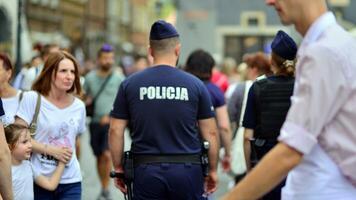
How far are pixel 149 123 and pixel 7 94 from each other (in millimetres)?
1911

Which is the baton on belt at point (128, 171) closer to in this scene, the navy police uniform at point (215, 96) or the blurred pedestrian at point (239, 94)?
the navy police uniform at point (215, 96)

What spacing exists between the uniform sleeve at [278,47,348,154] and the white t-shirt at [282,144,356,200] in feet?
0.49

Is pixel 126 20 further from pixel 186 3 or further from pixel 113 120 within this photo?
pixel 113 120

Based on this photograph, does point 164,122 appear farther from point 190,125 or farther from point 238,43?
point 238,43

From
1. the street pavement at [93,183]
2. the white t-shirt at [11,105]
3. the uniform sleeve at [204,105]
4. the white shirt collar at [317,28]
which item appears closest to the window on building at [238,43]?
the street pavement at [93,183]

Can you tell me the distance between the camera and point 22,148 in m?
5.55

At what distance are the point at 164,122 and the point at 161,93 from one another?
195 millimetres

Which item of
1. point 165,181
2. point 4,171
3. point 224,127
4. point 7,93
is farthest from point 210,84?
point 4,171

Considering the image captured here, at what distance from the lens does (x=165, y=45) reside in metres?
5.57

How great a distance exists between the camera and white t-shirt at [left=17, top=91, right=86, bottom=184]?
608cm

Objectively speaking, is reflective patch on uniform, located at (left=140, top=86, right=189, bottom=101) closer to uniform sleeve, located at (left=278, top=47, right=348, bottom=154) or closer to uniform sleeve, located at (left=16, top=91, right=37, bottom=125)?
uniform sleeve, located at (left=16, top=91, right=37, bottom=125)

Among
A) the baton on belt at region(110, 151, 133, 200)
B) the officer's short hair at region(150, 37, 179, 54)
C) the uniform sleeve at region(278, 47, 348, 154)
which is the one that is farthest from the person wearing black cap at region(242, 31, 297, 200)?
the uniform sleeve at region(278, 47, 348, 154)

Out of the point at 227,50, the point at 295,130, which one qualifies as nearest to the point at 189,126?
the point at 295,130

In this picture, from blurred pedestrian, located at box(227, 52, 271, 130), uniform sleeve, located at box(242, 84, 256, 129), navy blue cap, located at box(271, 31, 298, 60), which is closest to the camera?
navy blue cap, located at box(271, 31, 298, 60)
